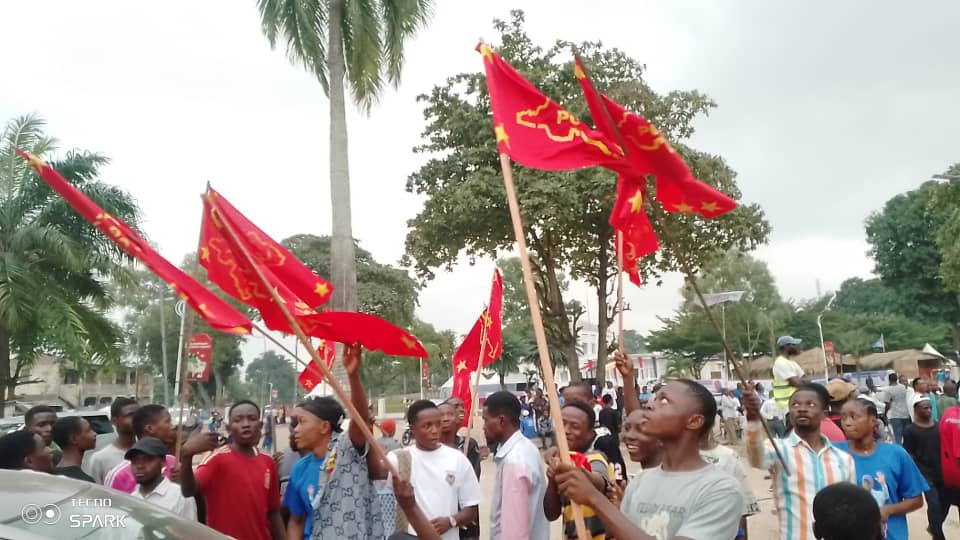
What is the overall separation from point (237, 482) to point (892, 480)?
380cm

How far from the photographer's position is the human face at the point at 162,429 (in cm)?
549

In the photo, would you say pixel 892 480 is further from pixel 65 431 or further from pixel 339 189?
pixel 339 189

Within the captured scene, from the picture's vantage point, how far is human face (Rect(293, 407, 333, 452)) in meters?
4.45

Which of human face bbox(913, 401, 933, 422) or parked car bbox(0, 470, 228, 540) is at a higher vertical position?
parked car bbox(0, 470, 228, 540)

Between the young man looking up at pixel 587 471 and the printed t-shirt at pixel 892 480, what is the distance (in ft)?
5.37

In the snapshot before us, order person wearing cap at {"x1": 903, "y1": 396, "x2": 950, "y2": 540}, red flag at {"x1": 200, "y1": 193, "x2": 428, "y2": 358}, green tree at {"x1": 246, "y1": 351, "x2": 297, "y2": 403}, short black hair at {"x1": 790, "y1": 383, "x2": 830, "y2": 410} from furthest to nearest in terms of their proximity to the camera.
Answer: green tree at {"x1": 246, "y1": 351, "x2": 297, "y2": 403}
person wearing cap at {"x1": 903, "y1": 396, "x2": 950, "y2": 540}
red flag at {"x1": 200, "y1": 193, "x2": 428, "y2": 358}
short black hair at {"x1": 790, "y1": 383, "x2": 830, "y2": 410}

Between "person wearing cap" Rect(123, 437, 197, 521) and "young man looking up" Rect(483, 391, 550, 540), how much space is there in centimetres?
184

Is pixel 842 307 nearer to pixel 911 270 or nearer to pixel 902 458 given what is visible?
pixel 911 270

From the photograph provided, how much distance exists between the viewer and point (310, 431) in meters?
4.46

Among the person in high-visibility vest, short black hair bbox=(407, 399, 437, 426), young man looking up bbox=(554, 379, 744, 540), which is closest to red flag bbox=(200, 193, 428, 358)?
short black hair bbox=(407, 399, 437, 426)

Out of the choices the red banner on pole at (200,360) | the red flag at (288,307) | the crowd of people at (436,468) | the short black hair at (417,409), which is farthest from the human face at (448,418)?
the red banner on pole at (200,360)

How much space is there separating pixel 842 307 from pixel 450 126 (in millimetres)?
70283

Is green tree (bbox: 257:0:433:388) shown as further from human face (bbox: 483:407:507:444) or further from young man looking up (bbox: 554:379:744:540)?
young man looking up (bbox: 554:379:744:540)

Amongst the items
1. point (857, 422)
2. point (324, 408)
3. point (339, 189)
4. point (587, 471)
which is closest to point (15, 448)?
point (324, 408)
